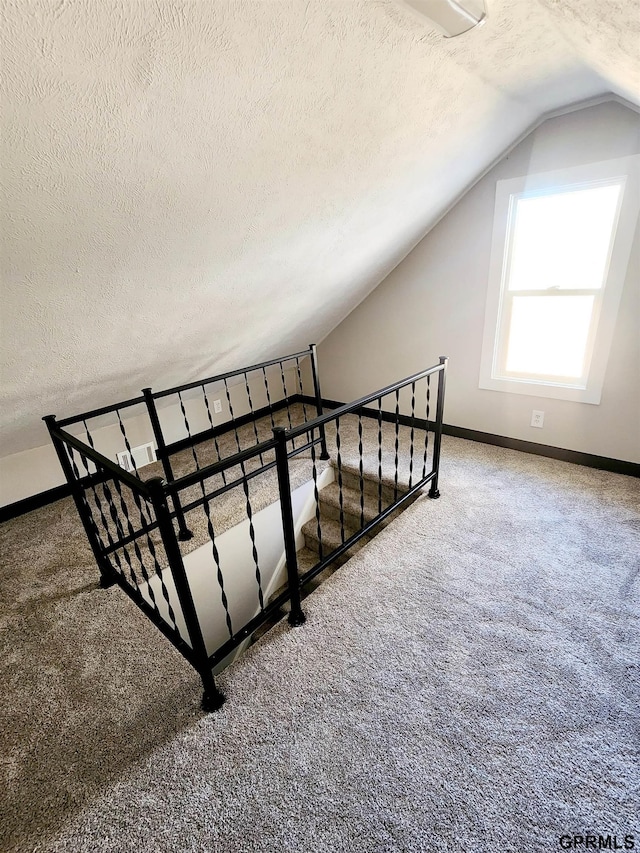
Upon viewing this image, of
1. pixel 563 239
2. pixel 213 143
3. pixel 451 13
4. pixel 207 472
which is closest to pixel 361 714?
pixel 207 472

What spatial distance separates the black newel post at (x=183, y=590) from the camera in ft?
3.62

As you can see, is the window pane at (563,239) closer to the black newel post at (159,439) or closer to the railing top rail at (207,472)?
the railing top rail at (207,472)

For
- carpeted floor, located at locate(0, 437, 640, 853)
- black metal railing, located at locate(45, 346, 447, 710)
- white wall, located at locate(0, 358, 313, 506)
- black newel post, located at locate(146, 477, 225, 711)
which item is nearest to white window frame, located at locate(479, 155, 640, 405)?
black metal railing, located at locate(45, 346, 447, 710)

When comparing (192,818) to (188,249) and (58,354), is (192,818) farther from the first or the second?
(188,249)

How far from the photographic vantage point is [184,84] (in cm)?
98

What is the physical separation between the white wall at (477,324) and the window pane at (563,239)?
0.19m

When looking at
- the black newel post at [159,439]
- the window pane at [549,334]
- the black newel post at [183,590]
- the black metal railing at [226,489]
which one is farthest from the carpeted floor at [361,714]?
the window pane at [549,334]

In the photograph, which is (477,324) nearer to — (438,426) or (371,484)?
(438,426)

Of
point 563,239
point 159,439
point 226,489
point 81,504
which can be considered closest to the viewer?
point 81,504

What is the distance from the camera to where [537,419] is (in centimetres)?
293

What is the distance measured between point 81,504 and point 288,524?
41.7 inches

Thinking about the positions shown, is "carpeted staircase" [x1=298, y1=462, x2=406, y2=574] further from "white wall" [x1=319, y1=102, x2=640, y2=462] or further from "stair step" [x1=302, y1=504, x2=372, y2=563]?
"white wall" [x1=319, y1=102, x2=640, y2=462]

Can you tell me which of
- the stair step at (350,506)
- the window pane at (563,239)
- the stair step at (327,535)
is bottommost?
the stair step at (327,535)

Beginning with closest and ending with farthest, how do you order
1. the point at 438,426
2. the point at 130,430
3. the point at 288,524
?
the point at 288,524, the point at 438,426, the point at 130,430
